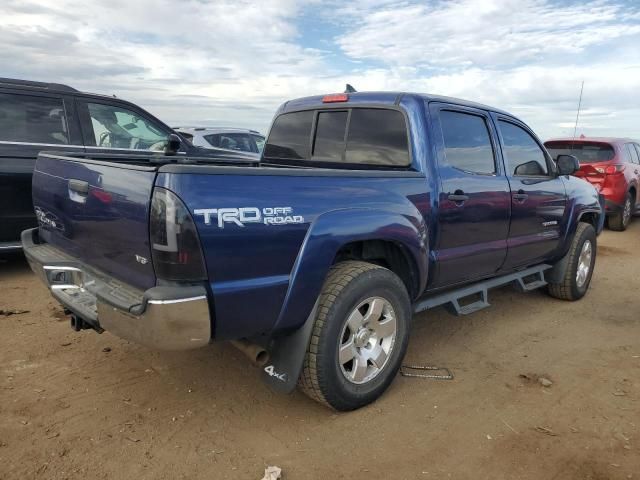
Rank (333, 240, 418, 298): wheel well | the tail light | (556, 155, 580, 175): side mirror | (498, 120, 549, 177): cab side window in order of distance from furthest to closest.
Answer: (556, 155, 580, 175): side mirror
(498, 120, 549, 177): cab side window
(333, 240, 418, 298): wheel well
the tail light

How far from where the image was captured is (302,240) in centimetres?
258

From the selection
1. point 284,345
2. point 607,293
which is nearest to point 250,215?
point 284,345

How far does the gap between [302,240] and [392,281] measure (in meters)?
0.74

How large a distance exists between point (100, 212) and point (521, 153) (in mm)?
3453

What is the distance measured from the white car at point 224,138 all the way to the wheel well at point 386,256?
19.6 ft

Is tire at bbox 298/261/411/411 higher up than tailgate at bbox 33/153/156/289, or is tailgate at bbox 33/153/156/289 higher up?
tailgate at bbox 33/153/156/289

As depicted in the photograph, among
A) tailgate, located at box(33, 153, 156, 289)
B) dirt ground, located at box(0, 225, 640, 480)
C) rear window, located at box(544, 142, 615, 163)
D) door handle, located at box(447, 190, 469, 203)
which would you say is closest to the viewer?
tailgate, located at box(33, 153, 156, 289)

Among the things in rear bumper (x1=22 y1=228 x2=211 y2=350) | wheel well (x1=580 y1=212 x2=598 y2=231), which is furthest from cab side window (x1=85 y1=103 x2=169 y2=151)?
wheel well (x1=580 y1=212 x2=598 y2=231)

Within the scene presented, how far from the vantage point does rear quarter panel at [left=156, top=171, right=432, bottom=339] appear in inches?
89.5

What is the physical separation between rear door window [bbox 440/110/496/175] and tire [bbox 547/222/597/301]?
5.83ft

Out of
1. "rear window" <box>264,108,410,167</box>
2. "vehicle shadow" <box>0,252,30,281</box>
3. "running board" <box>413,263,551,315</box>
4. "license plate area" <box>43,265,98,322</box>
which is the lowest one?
"vehicle shadow" <box>0,252,30,281</box>

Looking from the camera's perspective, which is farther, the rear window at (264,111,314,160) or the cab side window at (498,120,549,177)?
the cab side window at (498,120,549,177)

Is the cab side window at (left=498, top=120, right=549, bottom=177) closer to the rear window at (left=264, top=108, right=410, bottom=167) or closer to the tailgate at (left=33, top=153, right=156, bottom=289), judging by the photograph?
the rear window at (left=264, top=108, right=410, bottom=167)

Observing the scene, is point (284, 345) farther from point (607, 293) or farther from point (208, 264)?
point (607, 293)
